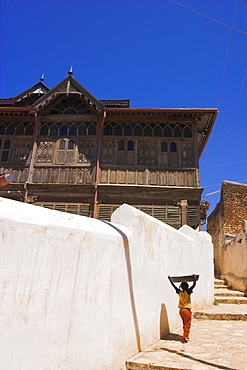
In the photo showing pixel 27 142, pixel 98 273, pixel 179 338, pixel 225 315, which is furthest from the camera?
pixel 27 142

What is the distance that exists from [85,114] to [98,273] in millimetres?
11150

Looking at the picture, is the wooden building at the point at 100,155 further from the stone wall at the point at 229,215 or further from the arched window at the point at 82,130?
the stone wall at the point at 229,215

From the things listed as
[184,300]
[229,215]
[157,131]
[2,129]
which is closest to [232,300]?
[184,300]

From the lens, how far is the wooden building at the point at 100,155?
1237 centimetres

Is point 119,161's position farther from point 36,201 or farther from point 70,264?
point 70,264

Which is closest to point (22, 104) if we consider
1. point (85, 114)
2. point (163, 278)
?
point (85, 114)

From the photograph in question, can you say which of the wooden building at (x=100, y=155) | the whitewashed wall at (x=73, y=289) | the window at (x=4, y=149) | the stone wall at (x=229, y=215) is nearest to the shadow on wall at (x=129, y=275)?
the whitewashed wall at (x=73, y=289)

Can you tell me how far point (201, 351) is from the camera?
14.0 ft

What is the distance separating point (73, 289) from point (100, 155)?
10.3 meters

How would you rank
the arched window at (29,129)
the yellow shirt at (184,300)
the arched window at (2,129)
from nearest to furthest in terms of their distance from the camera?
the yellow shirt at (184,300), the arched window at (29,129), the arched window at (2,129)

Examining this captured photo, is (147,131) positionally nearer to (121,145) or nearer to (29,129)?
(121,145)

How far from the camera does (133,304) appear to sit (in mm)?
3963

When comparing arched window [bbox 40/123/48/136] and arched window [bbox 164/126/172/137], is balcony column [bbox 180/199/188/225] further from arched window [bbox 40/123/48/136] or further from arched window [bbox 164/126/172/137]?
arched window [bbox 40/123/48/136]

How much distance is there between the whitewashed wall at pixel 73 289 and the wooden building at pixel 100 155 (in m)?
7.79
